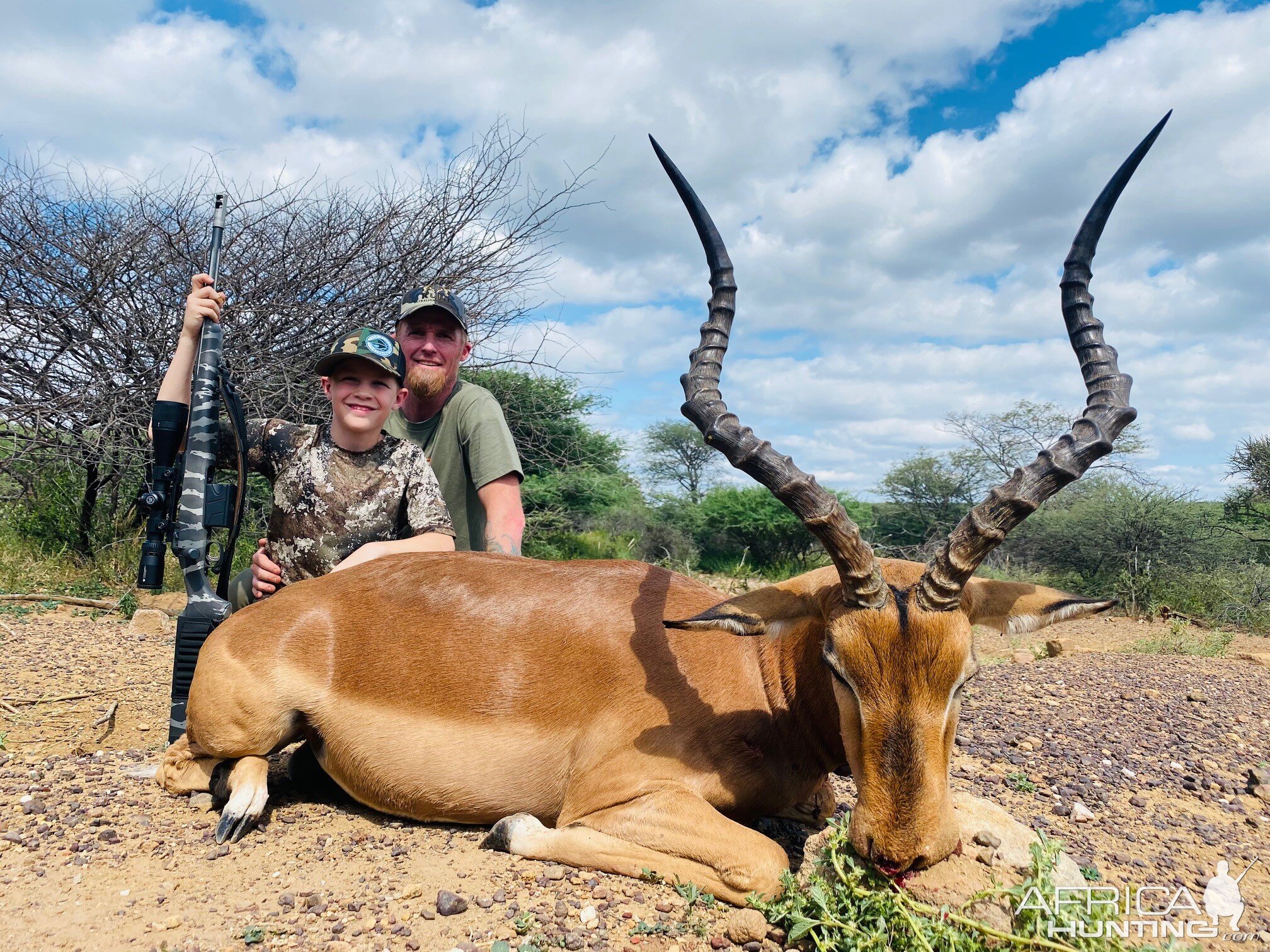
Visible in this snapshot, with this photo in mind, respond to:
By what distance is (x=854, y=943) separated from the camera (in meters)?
2.96

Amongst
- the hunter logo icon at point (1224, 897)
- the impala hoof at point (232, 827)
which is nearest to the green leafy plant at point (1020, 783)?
the hunter logo icon at point (1224, 897)

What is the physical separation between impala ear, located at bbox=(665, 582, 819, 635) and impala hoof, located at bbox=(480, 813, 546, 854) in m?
1.07

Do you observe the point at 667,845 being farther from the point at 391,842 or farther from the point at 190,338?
the point at 190,338

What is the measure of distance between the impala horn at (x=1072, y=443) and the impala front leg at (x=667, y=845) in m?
1.23

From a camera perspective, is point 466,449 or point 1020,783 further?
point 466,449

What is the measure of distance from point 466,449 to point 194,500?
78.8 inches

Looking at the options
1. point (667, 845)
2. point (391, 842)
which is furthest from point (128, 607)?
point (667, 845)

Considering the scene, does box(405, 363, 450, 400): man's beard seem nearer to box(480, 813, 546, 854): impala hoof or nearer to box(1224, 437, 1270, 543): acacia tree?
box(480, 813, 546, 854): impala hoof

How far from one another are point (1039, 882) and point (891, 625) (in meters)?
0.99

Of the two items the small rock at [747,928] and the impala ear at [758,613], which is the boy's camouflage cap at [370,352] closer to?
the impala ear at [758,613]

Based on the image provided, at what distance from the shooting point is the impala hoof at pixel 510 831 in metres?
3.81

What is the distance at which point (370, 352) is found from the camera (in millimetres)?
5352

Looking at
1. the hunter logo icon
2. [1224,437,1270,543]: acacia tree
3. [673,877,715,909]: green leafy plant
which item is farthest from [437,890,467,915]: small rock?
[1224,437,1270,543]: acacia tree

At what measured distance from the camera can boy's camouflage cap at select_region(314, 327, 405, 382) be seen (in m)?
5.35
